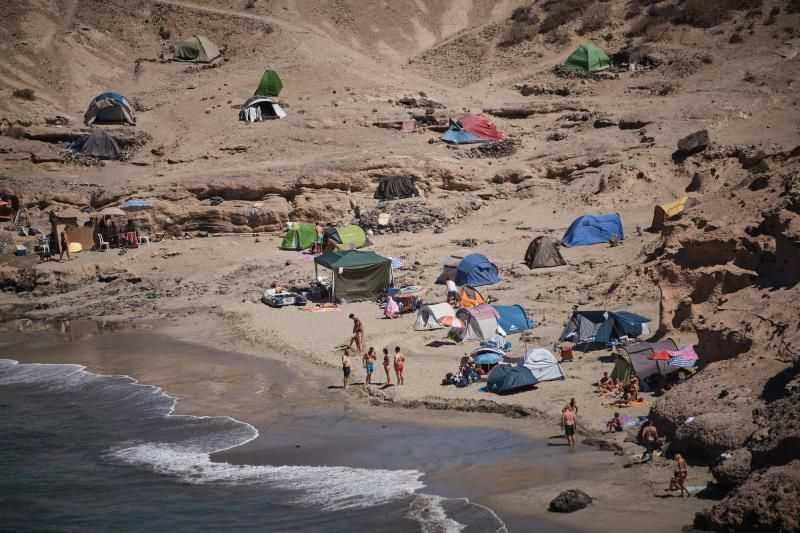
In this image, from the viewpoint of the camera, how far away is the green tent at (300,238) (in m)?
30.2

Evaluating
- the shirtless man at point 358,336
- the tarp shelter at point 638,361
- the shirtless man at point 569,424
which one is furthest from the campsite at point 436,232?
the shirtless man at point 358,336

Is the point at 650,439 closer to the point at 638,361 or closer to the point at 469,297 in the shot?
the point at 638,361

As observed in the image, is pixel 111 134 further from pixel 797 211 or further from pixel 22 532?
pixel 797 211

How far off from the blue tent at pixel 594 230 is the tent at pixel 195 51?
28951 mm

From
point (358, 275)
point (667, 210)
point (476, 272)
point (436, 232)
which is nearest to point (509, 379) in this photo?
point (476, 272)

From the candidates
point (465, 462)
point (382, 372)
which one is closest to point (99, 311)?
point (382, 372)

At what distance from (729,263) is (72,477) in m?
13.3

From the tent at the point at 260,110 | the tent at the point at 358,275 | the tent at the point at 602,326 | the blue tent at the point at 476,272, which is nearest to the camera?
the tent at the point at 602,326

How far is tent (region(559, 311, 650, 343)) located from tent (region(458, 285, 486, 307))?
12.9 ft

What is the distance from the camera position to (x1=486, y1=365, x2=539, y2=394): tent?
16.9 m

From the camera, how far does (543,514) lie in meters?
11.2

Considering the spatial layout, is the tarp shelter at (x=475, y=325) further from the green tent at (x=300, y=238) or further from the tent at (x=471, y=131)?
the tent at (x=471, y=131)

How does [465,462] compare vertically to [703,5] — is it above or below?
below

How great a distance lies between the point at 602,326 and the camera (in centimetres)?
1894
